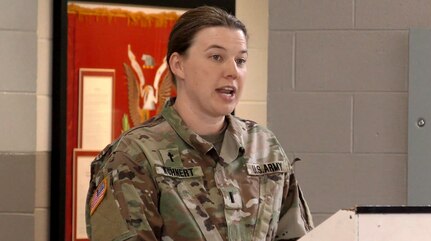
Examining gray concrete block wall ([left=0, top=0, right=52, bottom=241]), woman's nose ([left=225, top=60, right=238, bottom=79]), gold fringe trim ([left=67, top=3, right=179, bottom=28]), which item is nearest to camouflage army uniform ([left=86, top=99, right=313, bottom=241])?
woman's nose ([left=225, top=60, right=238, bottom=79])

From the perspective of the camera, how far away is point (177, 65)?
6.68ft

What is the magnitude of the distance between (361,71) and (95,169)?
1.62 meters

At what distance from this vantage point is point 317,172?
3365 millimetres

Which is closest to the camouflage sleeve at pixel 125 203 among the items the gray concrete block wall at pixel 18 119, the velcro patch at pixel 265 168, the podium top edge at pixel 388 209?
the velcro patch at pixel 265 168

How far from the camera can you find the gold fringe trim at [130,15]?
321 cm

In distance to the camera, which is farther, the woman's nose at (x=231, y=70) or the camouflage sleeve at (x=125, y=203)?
the woman's nose at (x=231, y=70)

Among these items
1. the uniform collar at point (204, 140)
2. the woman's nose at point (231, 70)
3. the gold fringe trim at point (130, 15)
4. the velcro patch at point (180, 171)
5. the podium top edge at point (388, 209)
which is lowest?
Result: the podium top edge at point (388, 209)

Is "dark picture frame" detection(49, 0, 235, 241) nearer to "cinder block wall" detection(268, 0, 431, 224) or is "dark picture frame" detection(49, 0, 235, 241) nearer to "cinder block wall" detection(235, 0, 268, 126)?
"cinder block wall" detection(235, 0, 268, 126)

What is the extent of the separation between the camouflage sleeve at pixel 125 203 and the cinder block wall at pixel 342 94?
153 cm

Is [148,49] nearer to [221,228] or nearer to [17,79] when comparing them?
[17,79]

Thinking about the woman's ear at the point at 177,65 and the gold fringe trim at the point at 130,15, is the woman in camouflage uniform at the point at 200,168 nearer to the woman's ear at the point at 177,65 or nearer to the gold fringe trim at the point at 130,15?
the woman's ear at the point at 177,65

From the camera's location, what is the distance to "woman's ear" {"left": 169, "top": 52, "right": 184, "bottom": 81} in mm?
2031

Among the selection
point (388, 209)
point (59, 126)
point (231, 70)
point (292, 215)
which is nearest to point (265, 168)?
point (292, 215)

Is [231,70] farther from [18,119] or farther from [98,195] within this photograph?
[18,119]
